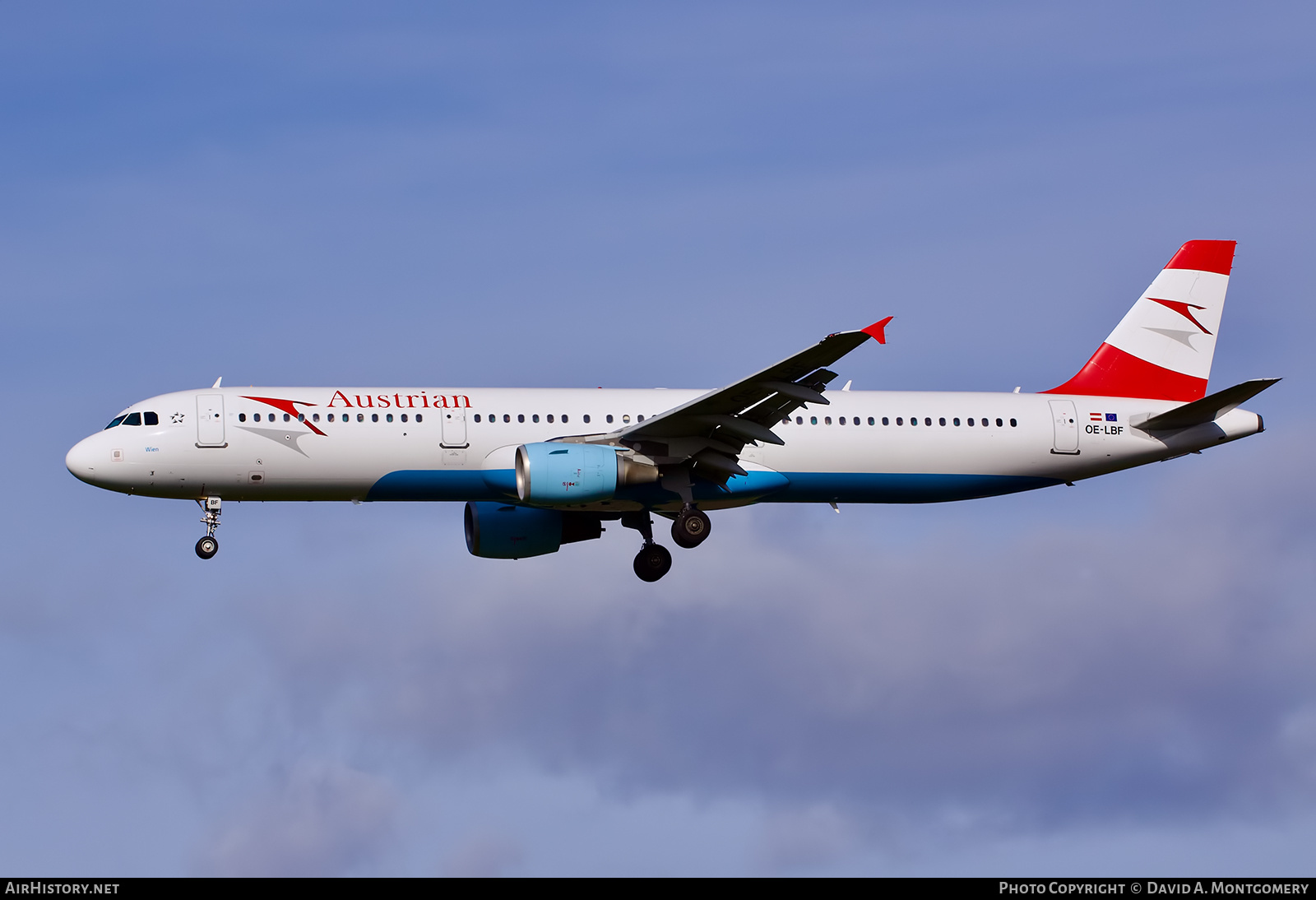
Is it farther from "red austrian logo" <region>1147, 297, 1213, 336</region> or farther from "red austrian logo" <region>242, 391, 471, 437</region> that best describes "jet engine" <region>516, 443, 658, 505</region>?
"red austrian logo" <region>1147, 297, 1213, 336</region>

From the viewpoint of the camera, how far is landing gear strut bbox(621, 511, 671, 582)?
4506 centimetres

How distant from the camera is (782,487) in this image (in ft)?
143

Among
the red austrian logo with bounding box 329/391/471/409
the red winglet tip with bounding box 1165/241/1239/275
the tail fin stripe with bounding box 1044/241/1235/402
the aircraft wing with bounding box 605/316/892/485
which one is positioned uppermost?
the red winglet tip with bounding box 1165/241/1239/275

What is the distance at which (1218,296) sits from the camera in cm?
4922

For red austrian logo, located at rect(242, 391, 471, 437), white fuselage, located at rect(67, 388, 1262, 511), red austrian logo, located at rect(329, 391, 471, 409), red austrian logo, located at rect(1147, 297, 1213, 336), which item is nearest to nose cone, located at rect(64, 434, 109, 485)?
white fuselage, located at rect(67, 388, 1262, 511)

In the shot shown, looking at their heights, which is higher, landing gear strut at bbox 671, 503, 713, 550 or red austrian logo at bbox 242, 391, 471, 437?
red austrian logo at bbox 242, 391, 471, 437

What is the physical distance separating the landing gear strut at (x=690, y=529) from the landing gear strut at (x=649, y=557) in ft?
8.12

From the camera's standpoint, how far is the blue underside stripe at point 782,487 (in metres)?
41.7

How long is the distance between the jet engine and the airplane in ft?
0.14

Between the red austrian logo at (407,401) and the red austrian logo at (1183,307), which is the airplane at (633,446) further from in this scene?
the red austrian logo at (1183,307)

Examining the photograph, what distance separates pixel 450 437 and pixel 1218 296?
72.0 feet

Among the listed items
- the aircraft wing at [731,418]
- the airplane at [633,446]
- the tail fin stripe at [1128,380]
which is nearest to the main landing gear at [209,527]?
the airplane at [633,446]
